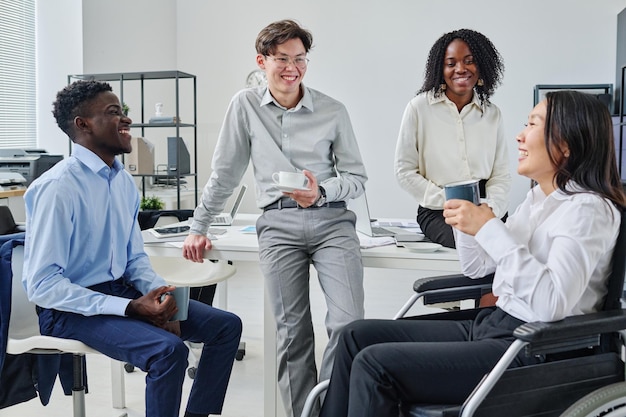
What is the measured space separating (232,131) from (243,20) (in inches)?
195

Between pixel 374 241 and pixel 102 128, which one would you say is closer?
pixel 102 128

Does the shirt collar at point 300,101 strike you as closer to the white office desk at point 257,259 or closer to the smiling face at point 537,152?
the white office desk at point 257,259

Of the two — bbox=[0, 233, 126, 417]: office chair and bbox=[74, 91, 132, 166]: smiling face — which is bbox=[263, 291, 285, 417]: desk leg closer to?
bbox=[0, 233, 126, 417]: office chair

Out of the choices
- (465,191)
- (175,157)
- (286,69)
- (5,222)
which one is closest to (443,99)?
(286,69)

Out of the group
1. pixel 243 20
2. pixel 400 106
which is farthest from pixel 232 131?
pixel 243 20

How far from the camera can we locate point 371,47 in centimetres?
657

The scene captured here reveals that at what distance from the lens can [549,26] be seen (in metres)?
6.17

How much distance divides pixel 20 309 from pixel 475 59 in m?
1.79

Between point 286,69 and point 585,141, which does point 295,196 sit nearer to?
point 286,69

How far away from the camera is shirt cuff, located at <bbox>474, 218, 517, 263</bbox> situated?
1446 millimetres

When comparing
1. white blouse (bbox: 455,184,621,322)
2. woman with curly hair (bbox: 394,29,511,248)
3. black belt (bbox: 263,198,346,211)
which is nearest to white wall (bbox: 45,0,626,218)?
woman with curly hair (bbox: 394,29,511,248)

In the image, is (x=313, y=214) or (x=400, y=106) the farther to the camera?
(x=400, y=106)

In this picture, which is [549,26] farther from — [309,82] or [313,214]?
[313,214]

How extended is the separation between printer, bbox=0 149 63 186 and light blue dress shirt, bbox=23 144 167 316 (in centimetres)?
290
